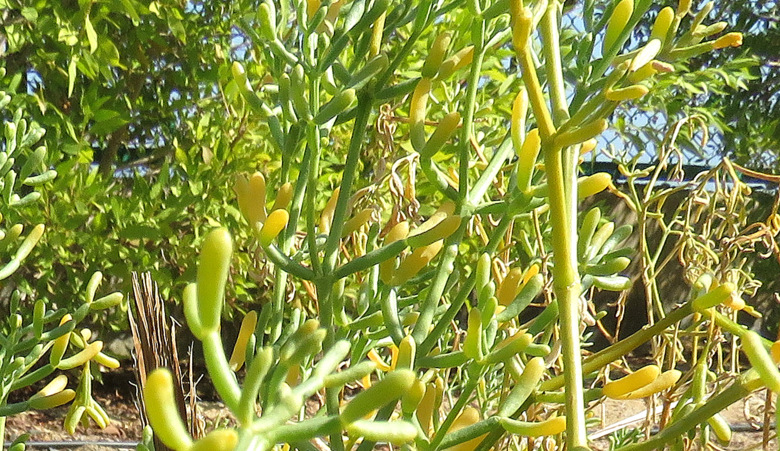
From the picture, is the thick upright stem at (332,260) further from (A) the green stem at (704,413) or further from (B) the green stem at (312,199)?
(A) the green stem at (704,413)

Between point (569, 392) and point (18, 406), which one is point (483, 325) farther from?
point (18, 406)

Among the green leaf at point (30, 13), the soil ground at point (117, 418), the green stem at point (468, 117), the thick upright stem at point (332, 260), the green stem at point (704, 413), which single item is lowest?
the green stem at point (704, 413)

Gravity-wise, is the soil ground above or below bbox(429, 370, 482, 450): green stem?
above

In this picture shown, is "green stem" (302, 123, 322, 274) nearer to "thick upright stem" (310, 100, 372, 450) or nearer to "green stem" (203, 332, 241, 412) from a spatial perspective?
"thick upright stem" (310, 100, 372, 450)

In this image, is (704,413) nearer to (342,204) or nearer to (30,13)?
(342,204)

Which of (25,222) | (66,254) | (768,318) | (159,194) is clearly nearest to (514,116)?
(25,222)

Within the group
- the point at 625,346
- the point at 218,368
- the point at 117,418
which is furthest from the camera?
the point at 117,418

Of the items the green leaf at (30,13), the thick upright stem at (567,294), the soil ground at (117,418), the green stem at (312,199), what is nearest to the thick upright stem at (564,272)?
the thick upright stem at (567,294)

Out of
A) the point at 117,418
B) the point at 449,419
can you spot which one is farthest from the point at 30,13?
the point at 449,419

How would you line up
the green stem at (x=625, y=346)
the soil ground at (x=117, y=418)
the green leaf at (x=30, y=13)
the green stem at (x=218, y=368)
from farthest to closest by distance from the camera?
the soil ground at (x=117, y=418) → the green leaf at (x=30, y=13) → the green stem at (x=625, y=346) → the green stem at (x=218, y=368)

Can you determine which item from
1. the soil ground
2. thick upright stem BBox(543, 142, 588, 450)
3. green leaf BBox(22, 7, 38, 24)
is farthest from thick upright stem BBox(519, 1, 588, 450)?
the soil ground

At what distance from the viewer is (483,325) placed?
0.28m

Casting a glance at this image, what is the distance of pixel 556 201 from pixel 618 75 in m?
0.04

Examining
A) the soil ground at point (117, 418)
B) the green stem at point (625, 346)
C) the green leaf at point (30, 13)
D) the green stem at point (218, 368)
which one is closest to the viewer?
the green stem at point (218, 368)
